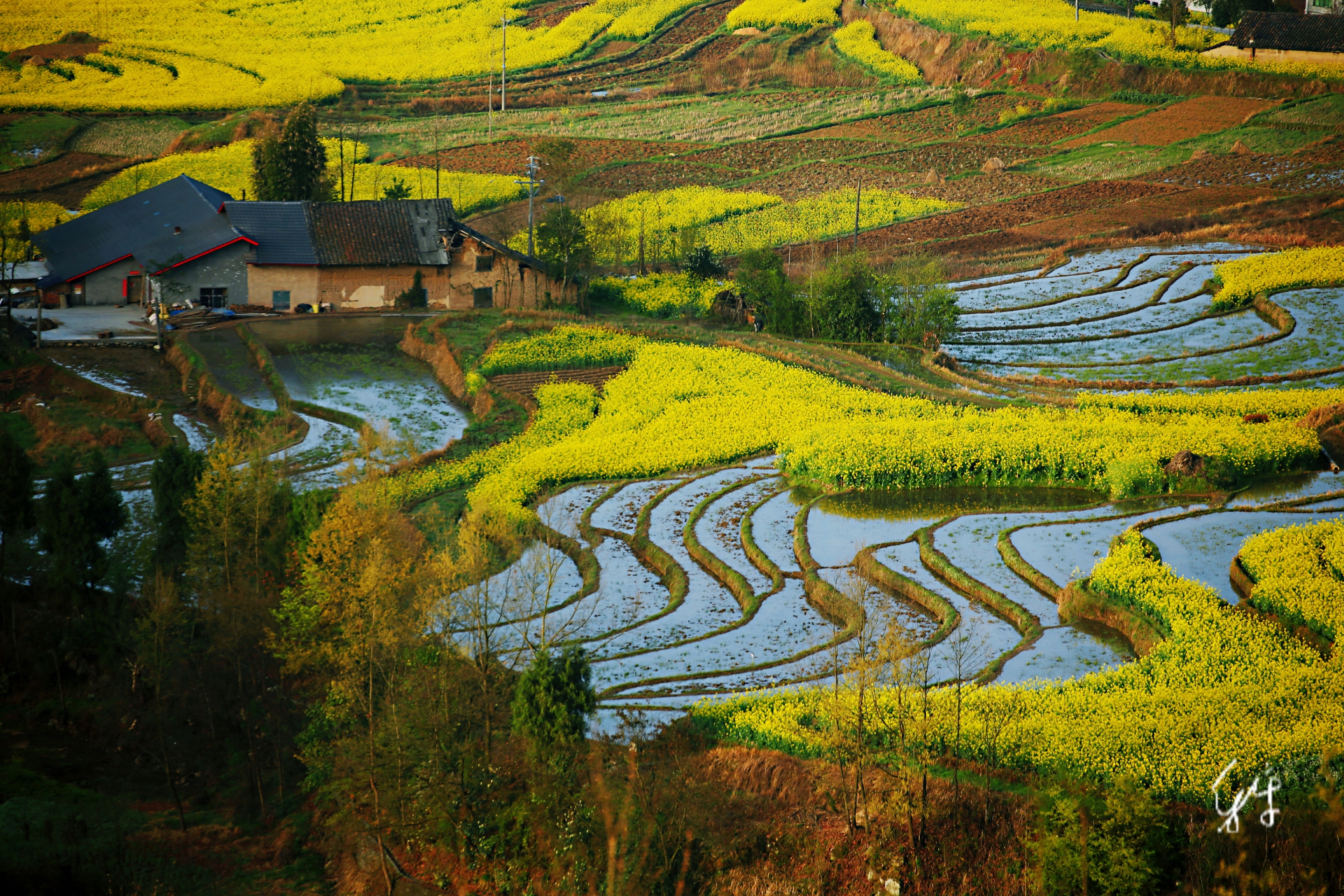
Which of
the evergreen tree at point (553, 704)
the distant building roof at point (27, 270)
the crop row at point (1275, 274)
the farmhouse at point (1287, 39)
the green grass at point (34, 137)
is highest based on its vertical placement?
the farmhouse at point (1287, 39)

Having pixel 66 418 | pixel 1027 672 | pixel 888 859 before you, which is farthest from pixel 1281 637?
pixel 66 418

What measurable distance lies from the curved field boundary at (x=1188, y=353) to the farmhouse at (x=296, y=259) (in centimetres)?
1937

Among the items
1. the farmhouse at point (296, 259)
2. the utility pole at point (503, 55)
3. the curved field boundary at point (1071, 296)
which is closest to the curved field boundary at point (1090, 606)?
the curved field boundary at point (1071, 296)

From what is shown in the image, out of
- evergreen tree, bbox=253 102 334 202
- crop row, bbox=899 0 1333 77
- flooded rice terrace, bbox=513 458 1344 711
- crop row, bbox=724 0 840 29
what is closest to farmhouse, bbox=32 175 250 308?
evergreen tree, bbox=253 102 334 202

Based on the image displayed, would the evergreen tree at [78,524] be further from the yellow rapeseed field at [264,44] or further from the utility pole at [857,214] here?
the yellow rapeseed field at [264,44]

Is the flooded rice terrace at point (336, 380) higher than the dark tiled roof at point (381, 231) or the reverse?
the reverse

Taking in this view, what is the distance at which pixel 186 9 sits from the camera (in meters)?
94.9

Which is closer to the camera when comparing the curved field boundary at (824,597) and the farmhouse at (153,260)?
the curved field boundary at (824,597)

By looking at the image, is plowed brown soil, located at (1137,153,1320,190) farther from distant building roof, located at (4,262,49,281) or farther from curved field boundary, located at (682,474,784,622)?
distant building roof, located at (4,262,49,281)

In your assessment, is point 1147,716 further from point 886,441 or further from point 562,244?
point 562,244

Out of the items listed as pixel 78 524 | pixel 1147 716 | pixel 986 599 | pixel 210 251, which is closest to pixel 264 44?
pixel 210 251

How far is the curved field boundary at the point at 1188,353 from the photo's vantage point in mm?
40750

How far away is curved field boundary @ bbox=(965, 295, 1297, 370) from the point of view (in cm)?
4075

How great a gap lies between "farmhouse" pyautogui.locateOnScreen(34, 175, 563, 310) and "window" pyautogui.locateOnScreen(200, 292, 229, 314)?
4 cm
